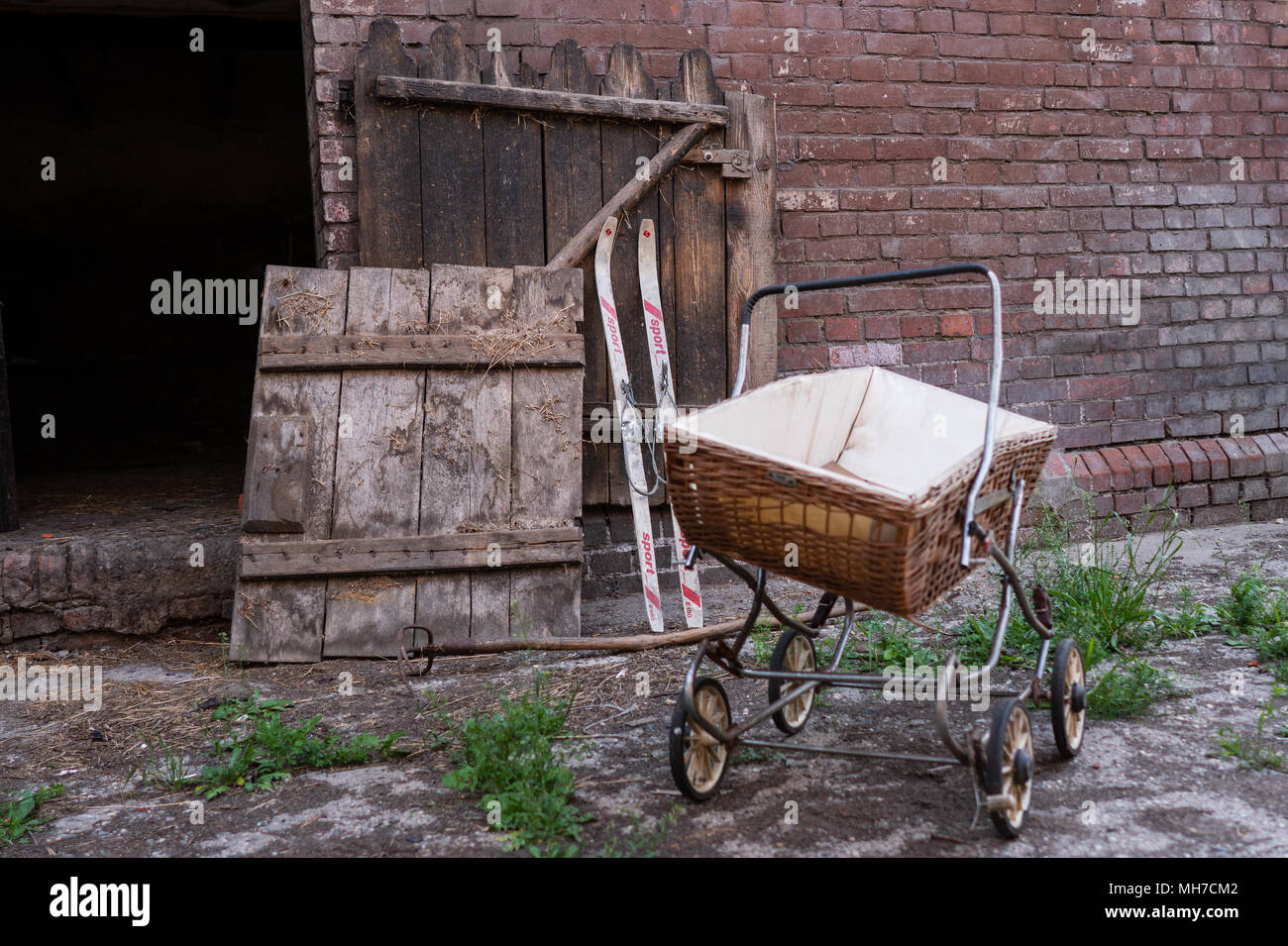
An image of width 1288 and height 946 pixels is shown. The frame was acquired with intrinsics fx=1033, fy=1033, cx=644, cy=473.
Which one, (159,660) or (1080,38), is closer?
(159,660)

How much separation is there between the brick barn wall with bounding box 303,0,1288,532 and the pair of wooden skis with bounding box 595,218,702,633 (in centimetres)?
77

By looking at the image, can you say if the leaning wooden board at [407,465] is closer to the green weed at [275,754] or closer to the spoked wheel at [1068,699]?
the green weed at [275,754]

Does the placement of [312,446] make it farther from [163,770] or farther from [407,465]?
[163,770]

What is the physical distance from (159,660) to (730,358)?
2.58 metres

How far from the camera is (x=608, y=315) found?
420 centimetres

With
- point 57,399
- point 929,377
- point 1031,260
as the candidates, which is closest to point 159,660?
point 929,377

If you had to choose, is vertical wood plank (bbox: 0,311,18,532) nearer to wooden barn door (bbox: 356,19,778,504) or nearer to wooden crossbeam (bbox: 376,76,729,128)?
wooden barn door (bbox: 356,19,778,504)

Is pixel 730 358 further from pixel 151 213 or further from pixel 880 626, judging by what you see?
pixel 151 213

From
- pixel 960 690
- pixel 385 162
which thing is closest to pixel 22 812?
pixel 960 690

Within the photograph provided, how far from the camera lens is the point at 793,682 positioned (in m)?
3.02

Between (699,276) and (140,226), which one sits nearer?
(699,276)

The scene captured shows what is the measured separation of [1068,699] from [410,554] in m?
2.27

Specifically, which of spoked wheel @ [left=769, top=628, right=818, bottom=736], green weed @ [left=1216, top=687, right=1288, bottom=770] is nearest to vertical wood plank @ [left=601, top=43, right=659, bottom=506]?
spoked wheel @ [left=769, top=628, right=818, bottom=736]

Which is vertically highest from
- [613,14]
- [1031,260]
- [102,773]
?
[613,14]
